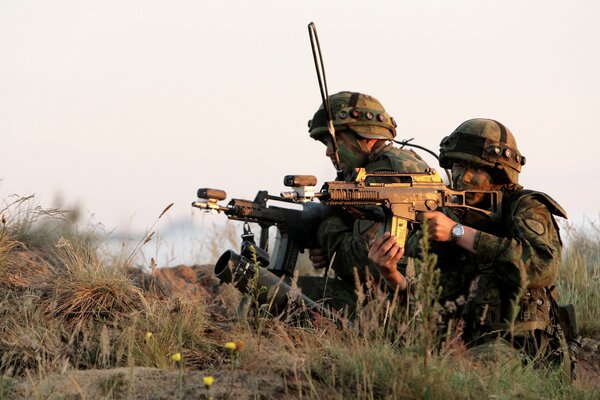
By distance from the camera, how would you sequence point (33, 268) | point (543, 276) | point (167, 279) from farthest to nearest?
point (167, 279) < point (33, 268) < point (543, 276)

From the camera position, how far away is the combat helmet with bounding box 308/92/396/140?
832cm

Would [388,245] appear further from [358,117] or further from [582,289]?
[582,289]

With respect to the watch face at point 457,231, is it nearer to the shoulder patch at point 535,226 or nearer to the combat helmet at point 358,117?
the shoulder patch at point 535,226

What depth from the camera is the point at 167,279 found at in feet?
35.7

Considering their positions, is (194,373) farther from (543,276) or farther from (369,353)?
(543,276)

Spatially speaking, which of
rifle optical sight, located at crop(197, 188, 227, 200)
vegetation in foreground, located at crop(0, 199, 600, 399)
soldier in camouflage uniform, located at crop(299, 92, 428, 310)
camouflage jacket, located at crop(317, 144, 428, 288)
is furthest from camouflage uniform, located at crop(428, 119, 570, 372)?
rifle optical sight, located at crop(197, 188, 227, 200)

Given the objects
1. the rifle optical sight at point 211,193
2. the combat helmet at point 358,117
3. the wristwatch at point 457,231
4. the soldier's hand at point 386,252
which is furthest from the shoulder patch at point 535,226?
the rifle optical sight at point 211,193

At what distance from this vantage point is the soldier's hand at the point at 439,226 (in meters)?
6.71

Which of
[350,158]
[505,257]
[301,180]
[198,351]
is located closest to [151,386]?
[198,351]

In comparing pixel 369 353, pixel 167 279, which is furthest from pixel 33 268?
pixel 369 353

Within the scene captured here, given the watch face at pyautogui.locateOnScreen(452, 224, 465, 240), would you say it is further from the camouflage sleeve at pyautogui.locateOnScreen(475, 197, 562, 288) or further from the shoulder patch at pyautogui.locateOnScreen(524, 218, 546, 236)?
the shoulder patch at pyautogui.locateOnScreen(524, 218, 546, 236)

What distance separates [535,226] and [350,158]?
2019 millimetres

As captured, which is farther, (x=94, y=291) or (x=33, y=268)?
(x=33, y=268)

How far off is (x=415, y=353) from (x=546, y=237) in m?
1.87
